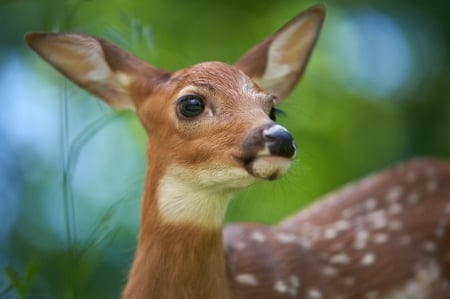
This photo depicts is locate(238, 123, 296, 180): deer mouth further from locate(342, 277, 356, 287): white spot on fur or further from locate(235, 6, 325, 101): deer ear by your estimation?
locate(342, 277, 356, 287): white spot on fur

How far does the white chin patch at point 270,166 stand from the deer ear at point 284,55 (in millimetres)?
1052

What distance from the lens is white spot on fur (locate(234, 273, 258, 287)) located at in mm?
5262

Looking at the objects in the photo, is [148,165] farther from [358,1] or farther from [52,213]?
[358,1]

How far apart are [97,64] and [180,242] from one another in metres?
0.88

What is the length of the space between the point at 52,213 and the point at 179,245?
9.37 feet

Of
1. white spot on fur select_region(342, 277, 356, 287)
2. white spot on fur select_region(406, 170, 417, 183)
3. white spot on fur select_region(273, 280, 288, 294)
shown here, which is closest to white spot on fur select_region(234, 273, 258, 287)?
white spot on fur select_region(273, 280, 288, 294)

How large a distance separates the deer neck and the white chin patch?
459 mm

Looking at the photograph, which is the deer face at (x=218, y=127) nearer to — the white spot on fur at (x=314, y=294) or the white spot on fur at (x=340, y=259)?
the white spot on fur at (x=314, y=294)

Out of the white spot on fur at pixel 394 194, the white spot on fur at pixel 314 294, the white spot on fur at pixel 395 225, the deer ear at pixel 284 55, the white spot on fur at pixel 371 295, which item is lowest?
the white spot on fur at pixel 371 295

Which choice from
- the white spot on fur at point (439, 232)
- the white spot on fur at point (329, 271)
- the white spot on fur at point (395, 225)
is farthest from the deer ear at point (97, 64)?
the white spot on fur at point (439, 232)

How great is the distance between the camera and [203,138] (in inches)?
169

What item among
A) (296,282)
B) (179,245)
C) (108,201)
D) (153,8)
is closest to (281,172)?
(179,245)

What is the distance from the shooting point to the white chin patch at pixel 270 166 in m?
3.93

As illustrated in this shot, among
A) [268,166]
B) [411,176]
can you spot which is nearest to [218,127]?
[268,166]
